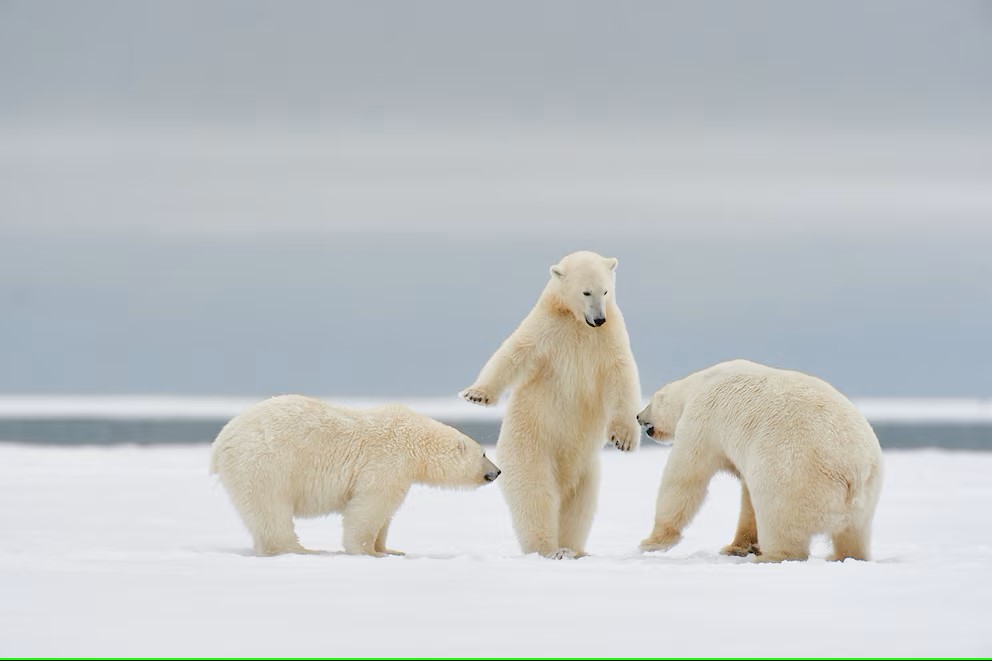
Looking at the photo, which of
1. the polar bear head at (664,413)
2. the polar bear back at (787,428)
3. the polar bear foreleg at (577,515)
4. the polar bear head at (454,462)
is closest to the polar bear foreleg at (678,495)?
the polar bear back at (787,428)

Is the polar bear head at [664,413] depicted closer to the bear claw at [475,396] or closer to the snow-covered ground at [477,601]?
the snow-covered ground at [477,601]

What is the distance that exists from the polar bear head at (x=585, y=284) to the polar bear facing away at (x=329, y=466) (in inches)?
38.9

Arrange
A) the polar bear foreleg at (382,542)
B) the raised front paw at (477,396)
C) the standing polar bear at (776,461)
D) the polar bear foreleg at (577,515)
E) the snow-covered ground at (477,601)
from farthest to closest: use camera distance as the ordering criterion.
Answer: the polar bear foreleg at (577,515)
the polar bear foreleg at (382,542)
the raised front paw at (477,396)
the standing polar bear at (776,461)
the snow-covered ground at (477,601)

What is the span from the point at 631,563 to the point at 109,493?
6.09 meters

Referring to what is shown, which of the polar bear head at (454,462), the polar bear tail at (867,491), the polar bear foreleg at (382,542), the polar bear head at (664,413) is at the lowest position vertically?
the polar bear foreleg at (382,542)

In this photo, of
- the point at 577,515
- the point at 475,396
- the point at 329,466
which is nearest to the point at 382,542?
the point at 329,466

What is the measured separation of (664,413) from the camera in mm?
6961

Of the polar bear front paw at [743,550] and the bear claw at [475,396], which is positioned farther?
the bear claw at [475,396]

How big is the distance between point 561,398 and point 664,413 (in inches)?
23.0

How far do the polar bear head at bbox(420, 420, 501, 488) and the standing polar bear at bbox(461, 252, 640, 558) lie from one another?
0.11 metres

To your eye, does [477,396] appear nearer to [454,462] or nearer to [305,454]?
[454,462]

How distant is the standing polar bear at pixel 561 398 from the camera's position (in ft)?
22.3

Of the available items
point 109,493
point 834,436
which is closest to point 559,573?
point 834,436

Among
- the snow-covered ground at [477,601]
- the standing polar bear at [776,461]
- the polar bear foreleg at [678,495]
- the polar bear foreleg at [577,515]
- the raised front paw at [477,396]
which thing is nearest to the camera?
the snow-covered ground at [477,601]
